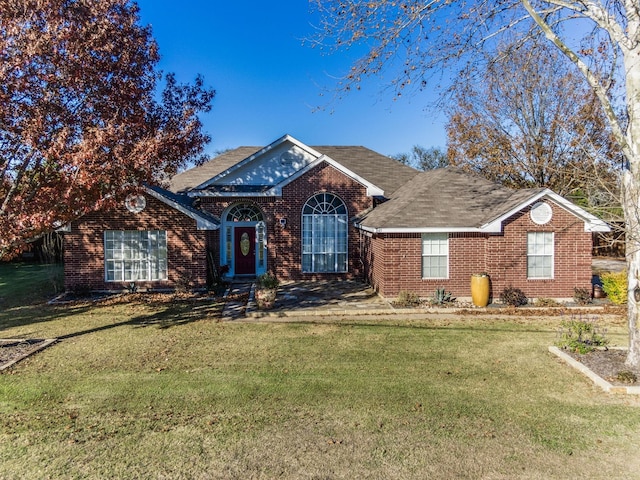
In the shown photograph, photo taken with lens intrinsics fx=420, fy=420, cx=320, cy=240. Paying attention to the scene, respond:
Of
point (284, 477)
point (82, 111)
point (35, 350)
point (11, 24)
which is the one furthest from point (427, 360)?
point (11, 24)

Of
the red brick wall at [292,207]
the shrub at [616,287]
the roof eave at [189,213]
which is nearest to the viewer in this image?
the shrub at [616,287]

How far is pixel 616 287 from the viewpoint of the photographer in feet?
43.4

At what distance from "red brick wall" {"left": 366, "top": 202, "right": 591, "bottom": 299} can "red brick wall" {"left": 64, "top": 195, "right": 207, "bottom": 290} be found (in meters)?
6.95

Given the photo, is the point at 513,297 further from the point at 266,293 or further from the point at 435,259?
the point at 266,293

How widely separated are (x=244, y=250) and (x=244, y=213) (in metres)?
1.64

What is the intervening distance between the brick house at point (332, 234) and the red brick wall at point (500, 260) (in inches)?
1.3

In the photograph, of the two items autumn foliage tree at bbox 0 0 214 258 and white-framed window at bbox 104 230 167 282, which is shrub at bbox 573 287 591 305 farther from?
white-framed window at bbox 104 230 167 282

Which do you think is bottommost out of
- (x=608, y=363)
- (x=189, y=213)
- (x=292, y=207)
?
(x=608, y=363)

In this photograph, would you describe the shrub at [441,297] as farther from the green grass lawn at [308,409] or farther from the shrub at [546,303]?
the green grass lawn at [308,409]

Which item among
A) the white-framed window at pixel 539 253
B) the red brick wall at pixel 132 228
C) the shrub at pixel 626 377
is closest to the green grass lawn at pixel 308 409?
the shrub at pixel 626 377

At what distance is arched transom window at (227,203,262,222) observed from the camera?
722 inches

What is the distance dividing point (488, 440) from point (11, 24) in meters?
10.00

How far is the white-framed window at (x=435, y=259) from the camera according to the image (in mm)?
14164

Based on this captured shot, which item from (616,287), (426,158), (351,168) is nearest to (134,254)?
(351,168)
